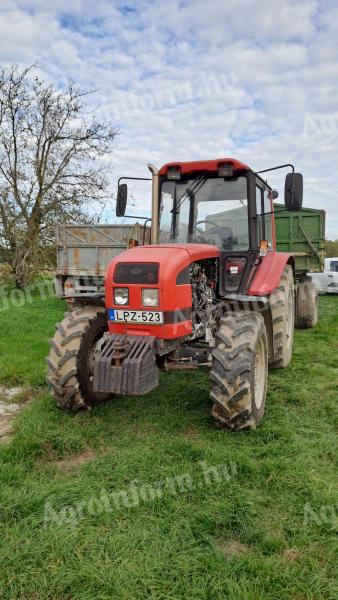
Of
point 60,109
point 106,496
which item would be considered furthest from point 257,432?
point 60,109

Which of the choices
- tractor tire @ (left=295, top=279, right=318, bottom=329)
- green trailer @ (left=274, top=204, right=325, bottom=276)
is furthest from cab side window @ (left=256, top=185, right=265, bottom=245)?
green trailer @ (left=274, top=204, right=325, bottom=276)

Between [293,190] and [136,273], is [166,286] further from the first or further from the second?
[293,190]

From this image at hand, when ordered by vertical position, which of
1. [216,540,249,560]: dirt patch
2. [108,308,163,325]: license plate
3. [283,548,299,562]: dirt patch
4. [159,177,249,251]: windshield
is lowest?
[216,540,249,560]: dirt patch

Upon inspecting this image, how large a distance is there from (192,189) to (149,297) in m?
1.67

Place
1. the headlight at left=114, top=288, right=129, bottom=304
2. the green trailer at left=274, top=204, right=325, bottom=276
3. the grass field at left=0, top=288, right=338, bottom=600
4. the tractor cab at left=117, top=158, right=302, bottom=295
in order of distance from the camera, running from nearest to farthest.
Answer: the grass field at left=0, top=288, right=338, bottom=600
the headlight at left=114, top=288, right=129, bottom=304
the tractor cab at left=117, top=158, right=302, bottom=295
the green trailer at left=274, top=204, right=325, bottom=276

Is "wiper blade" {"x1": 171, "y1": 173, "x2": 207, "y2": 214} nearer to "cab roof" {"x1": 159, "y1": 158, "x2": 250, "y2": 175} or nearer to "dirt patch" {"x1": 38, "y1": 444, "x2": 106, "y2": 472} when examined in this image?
"cab roof" {"x1": 159, "y1": 158, "x2": 250, "y2": 175}

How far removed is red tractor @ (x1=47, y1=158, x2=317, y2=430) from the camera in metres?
3.77

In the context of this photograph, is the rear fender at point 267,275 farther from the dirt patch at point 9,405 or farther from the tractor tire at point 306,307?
the tractor tire at point 306,307

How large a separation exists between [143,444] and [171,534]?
1.15 m

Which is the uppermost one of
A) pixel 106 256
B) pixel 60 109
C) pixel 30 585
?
pixel 60 109

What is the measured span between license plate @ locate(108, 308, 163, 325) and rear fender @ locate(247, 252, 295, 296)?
1250mm

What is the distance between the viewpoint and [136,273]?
3.96 meters

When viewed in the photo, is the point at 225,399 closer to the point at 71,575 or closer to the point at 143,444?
the point at 143,444

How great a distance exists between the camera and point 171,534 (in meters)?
2.63
